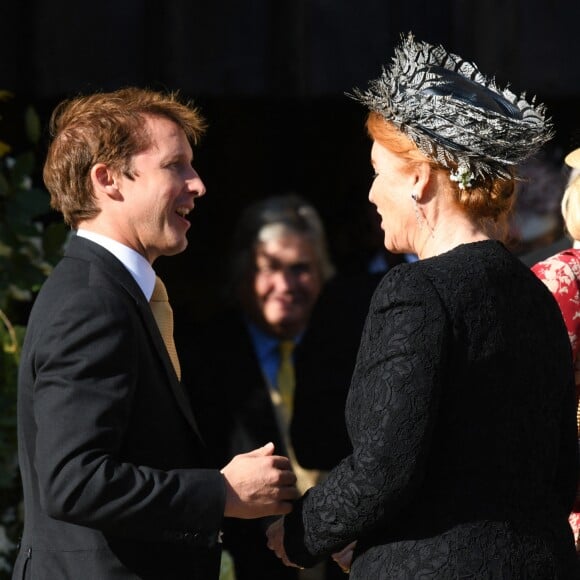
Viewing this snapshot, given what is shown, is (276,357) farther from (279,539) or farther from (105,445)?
(105,445)

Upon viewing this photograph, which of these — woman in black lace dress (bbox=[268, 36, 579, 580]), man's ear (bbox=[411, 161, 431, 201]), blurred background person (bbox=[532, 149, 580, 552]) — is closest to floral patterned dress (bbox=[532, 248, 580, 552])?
blurred background person (bbox=[532, 149, 580, 552])

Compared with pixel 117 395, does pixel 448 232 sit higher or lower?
higher

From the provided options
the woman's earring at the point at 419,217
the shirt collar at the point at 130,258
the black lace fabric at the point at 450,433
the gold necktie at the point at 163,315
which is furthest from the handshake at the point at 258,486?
the woman's earring at the point at 419,217

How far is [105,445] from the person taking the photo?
2115mm

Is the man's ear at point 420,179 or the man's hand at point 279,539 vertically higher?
the man's ear at point 420,179

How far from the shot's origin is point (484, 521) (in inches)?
83.2

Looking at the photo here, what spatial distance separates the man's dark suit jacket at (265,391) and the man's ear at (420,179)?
144 centimetres

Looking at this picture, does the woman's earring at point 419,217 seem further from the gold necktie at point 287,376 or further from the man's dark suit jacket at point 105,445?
the gold necktie at point 287,376

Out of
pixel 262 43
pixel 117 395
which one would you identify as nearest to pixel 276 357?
pixel 262 43

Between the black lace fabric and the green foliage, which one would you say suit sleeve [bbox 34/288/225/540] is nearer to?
the black lace fabric

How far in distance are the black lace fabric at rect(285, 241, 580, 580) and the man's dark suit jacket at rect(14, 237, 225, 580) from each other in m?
0.26

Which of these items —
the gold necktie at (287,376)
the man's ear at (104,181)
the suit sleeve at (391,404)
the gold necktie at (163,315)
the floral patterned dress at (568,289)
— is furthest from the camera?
the gold necktie at (287,376)

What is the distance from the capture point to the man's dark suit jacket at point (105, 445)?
6.87 ft

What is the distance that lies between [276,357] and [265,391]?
0.20 meters
